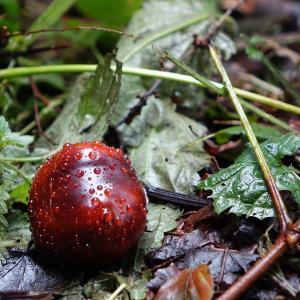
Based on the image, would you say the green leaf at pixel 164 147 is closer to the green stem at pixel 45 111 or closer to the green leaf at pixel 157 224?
the green leaf at pixel 157 224

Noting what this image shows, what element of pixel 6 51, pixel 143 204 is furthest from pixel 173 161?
pixel 6 51

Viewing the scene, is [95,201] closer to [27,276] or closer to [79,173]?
[79,173]

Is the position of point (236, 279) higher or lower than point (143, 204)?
lower

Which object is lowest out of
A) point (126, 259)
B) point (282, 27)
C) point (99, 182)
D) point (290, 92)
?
point (126, 259)

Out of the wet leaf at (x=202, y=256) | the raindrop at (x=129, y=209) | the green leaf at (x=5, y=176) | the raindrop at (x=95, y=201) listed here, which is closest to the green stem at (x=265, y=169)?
the wet leaf at (x=202, y=256)

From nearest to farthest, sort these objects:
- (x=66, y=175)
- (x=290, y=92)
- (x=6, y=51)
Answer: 1. (x=66, y=175)
2. (x=290, y=92)
3. (x=6, y=51)

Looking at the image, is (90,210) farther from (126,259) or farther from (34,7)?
(34,7)

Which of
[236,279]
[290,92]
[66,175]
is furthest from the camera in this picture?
[290,92]

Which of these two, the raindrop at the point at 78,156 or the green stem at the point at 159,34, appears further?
the green stem at the point at 159,34
